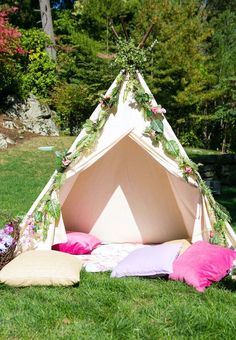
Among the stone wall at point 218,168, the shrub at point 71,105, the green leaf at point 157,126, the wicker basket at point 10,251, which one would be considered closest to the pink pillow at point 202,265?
the green leaf at point 157,126

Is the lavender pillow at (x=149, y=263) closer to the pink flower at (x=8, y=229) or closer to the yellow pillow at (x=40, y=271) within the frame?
the yellow pillow at (x=40, y=271)

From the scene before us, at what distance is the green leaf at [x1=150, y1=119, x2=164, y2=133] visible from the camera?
16.0ft

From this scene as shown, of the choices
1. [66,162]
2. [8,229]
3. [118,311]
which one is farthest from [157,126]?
[118,311]

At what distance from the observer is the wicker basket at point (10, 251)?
4.46m

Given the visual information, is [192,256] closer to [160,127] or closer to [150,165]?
[160,127]

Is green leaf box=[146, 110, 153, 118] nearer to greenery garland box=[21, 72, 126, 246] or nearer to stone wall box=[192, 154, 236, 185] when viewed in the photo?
greenery garland box=[21, 72, 126, 246]

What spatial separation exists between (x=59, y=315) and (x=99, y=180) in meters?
2.63

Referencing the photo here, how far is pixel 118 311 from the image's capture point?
11.6 feet

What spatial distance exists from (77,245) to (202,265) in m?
1.65

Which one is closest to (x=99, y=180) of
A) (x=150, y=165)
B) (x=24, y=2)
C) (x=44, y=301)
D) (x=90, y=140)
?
(x=150, y=165)

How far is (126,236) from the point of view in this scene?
593cm

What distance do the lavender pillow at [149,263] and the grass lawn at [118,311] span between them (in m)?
0.12

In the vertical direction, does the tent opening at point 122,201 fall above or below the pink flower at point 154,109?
below

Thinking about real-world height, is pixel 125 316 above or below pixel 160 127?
below
